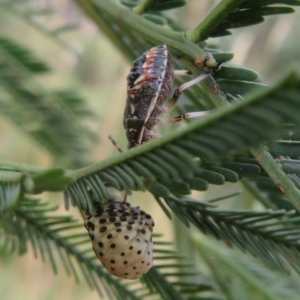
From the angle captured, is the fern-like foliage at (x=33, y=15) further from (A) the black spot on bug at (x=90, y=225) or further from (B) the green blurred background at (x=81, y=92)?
(B) the green blurred background at (x=81, y=92)

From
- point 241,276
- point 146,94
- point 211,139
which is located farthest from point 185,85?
point 241,276

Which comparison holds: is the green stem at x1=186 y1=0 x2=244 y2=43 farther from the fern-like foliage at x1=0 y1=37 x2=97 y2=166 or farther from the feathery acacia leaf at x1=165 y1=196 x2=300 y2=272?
the fern-like foliage at x1=0 y1=37 x2=97 y2=166

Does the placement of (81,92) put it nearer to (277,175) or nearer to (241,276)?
(241,276)

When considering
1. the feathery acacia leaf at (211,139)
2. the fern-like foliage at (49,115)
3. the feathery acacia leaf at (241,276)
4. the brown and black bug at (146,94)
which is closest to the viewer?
the feathery acacia leaf at (211,139)

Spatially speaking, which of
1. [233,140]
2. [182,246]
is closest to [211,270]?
[182,246]

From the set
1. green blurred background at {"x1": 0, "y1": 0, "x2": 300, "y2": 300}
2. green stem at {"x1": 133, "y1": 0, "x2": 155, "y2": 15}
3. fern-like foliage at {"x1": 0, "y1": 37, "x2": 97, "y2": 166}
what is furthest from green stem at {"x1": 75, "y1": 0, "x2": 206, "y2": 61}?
green blurred background at {"x1": 0, "y1": 0, "x2": 300, "y2": 300}

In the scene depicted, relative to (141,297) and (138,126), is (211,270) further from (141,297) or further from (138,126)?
(138,126)

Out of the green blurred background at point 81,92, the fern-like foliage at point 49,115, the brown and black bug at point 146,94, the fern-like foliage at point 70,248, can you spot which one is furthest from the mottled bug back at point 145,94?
the green blurred background at point 81,92
